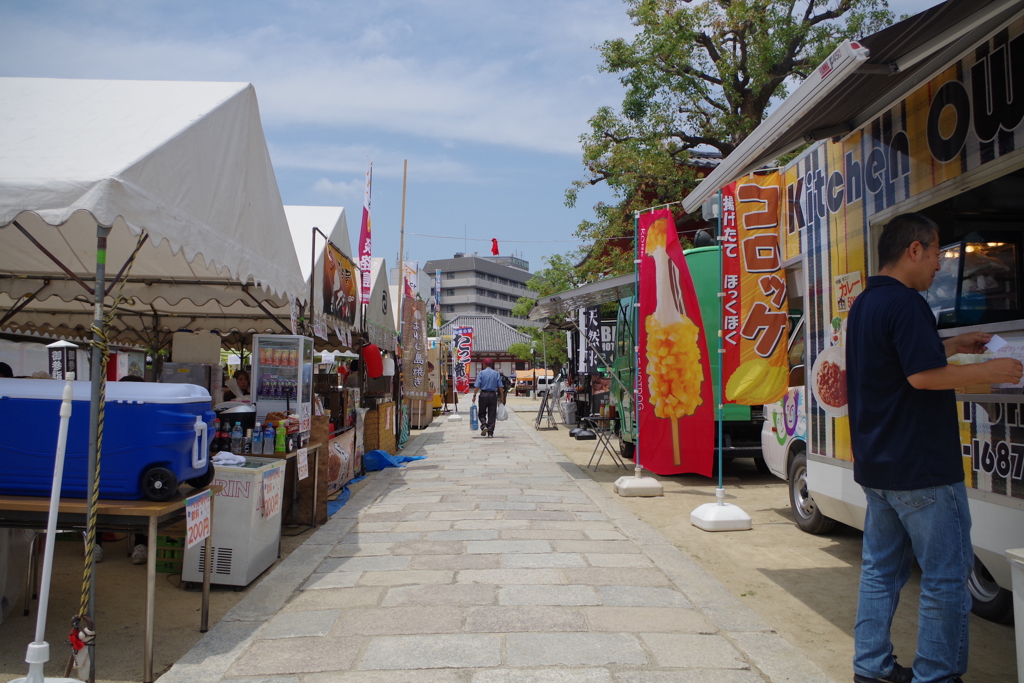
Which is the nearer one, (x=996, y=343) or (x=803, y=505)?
(x=996, y=343)

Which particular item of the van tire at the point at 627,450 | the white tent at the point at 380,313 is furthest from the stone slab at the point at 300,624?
the van tire at the point at 627,450

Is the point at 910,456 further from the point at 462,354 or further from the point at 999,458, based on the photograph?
the point at 462,354

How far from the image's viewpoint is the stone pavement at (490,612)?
328 cm

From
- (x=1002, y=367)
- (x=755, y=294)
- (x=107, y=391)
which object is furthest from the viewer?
(x=755, y=294)

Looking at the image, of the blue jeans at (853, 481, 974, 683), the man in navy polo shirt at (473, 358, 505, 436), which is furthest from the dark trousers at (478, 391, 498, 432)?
the blue jeans at (853, 481, 974, 683)

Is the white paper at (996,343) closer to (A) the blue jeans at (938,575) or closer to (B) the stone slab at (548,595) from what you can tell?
(A) the blue jeans at (938,575)

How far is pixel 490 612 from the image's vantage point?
13.4ft

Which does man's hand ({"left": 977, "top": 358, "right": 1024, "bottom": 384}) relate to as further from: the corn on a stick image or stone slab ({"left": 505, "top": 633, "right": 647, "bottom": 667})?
the corn on a stick image

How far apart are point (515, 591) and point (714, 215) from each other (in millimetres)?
3969

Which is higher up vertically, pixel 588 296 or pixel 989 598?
pixel 588 296

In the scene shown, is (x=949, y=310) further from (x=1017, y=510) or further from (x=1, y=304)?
(x=1, y=304)

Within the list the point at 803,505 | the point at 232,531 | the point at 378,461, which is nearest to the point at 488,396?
the point at 378,461

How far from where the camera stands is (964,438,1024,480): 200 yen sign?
3184mm

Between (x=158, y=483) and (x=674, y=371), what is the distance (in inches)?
219
